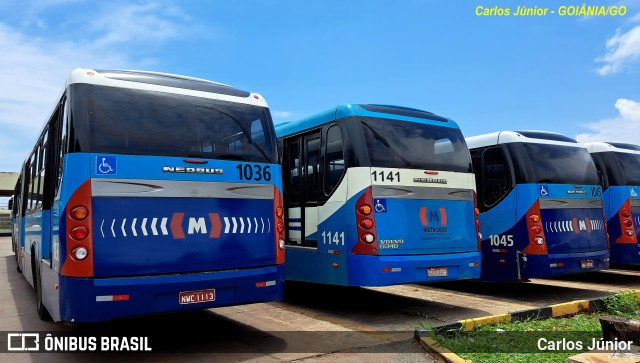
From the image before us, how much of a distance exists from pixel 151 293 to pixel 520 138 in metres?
7.07

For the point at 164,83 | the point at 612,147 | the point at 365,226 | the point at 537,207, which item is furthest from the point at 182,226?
the point at 612,147

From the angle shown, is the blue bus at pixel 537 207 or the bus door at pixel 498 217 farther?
the bus door at pixel 498 217

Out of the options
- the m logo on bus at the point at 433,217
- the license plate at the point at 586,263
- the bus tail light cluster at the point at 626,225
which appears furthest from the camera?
the bus tail light cluster at the point at 626,225

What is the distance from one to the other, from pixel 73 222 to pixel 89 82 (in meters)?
A: 1.44

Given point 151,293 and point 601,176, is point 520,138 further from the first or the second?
point 151,293

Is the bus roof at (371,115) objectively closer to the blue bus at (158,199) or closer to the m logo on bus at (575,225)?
the blue bus at (158,199)

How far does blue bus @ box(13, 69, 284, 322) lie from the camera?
5020 mm

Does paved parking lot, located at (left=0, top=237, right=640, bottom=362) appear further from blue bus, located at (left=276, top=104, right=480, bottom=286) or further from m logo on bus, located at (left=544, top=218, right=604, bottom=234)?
m logo on bus, located at (left=544, top=218, right=604, bottom=234)

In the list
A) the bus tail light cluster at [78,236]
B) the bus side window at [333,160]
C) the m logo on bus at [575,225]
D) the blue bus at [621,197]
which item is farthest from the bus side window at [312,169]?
the blue bus at [621,197]

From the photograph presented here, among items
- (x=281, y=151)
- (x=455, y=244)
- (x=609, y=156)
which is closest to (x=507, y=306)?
(x=455, y=244)

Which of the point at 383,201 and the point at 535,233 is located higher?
the point at 383,201

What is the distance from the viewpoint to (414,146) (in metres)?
7.90

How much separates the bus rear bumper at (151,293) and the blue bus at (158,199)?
0.03 feet

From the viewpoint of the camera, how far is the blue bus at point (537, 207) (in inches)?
356
